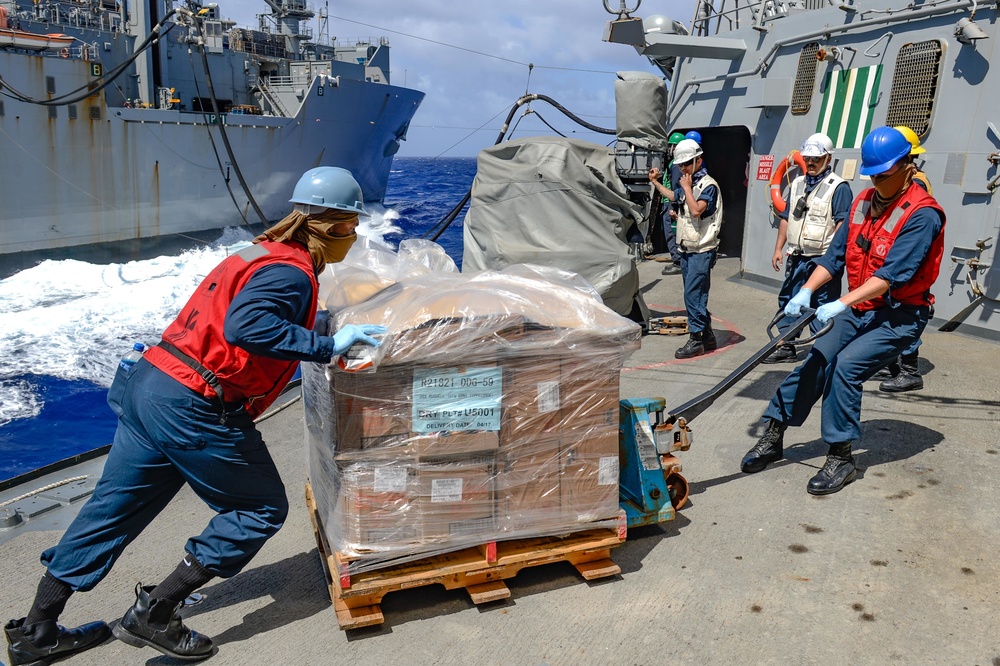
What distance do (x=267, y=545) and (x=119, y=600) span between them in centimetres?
69

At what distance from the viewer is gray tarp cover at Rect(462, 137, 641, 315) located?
695cm

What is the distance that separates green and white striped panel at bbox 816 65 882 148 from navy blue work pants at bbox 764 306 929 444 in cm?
485

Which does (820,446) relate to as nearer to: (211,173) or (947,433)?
(947,433)

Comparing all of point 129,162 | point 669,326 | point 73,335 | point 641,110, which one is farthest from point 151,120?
point 669,326

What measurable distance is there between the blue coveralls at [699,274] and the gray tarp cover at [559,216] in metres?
0.51

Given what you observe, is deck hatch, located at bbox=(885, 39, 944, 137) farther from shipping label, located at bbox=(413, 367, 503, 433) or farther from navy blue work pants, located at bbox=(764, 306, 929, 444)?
shipping label, located at bbox=(413, 367, 503, 433)

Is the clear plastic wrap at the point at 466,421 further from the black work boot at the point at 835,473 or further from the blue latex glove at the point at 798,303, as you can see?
the black work boot at the point at 835,473

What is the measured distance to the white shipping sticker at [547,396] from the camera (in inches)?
123

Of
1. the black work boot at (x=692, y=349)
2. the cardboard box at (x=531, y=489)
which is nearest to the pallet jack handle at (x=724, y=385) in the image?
the cardboard box at (x=531, y=489)

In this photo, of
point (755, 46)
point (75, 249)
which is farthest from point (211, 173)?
point (755, 46)

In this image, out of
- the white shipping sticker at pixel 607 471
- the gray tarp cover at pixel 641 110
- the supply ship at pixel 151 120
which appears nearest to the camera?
the white shipping sticker at pixel 607 471

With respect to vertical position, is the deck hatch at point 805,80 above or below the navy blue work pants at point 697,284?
above

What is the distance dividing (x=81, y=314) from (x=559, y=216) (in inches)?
602

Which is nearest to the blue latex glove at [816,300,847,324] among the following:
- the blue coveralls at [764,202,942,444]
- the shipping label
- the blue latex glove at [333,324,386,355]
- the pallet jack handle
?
the pallet jack handle
